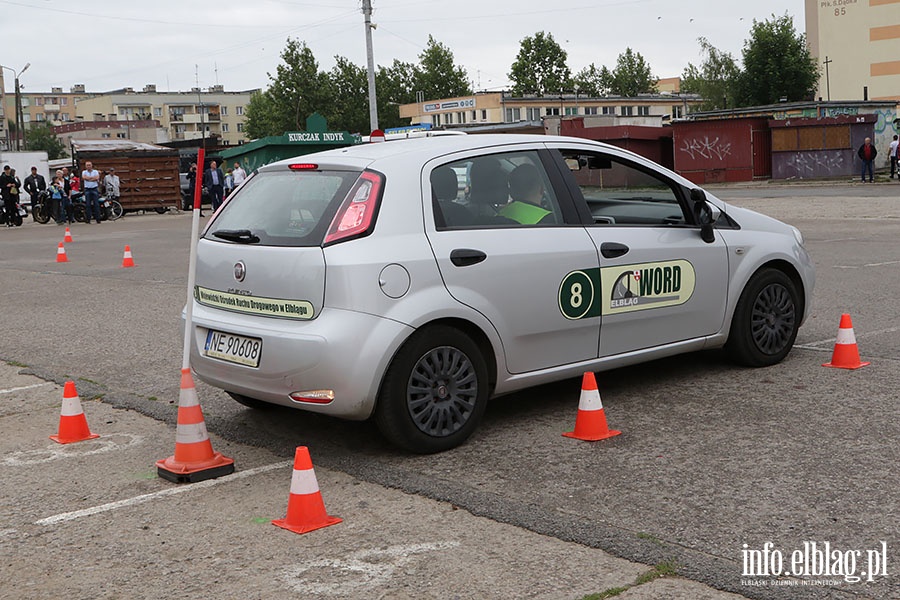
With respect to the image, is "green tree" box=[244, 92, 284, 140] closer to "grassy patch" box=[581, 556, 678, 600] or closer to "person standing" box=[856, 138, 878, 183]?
"person standing" box=[856, 138, 878, 183]

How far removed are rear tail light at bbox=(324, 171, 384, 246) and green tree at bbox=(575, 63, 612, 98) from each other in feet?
404

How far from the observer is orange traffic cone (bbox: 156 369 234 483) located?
16.7ft

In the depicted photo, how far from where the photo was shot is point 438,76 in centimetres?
12462

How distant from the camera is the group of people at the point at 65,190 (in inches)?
1282

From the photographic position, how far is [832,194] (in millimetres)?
31672

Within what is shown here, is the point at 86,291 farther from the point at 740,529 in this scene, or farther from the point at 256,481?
Result: the point at 740,529

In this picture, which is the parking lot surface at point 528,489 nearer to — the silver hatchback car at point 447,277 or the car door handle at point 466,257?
the silver hatchback car at point 447,277

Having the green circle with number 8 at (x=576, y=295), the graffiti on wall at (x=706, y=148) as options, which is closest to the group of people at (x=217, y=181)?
the graffiti on wall at (x=706, y=148)

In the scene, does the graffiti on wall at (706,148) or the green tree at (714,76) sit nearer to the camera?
the graffiti on wall at (706,148)

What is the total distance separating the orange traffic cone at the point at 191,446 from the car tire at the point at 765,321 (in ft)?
11.4

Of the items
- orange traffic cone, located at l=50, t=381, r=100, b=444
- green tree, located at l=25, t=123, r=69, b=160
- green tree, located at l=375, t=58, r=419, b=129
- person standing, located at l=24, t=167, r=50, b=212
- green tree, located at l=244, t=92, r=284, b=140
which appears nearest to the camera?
orange traffic cone, located at l=50, t=381, r=100, b=444

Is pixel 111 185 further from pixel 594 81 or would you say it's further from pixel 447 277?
pixel 594 81

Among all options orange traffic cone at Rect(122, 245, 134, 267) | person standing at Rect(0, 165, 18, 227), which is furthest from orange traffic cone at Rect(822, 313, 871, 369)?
person standing at Rect(0, 165, 18, 227)

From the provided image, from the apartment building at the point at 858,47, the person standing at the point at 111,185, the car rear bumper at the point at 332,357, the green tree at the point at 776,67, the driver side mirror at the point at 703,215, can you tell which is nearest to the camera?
the car rear bumper at the point at 332,357
